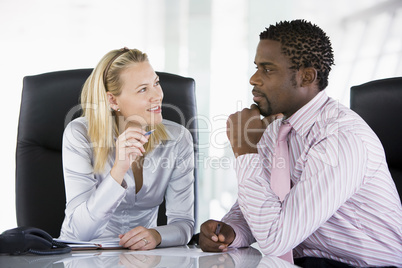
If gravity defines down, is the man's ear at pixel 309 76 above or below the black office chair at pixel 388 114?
above

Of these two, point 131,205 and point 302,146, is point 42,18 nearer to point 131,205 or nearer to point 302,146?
point 131,205

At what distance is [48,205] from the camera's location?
1815mm

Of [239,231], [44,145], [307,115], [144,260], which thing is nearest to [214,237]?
[239,231]

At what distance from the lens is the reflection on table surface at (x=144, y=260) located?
1.02 metres

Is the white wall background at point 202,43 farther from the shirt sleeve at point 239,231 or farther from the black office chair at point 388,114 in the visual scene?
the shirt sleeve at point 239,231

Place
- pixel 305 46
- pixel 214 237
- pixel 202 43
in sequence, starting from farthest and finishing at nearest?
pixel 202 43 → pixel 305 46 → pixel 214 237

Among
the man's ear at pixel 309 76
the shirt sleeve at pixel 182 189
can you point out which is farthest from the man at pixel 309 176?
the shirt sleeve at pixel 182 189

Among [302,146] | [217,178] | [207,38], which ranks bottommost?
[217,178]

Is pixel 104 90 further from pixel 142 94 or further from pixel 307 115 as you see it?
pixel 307 115

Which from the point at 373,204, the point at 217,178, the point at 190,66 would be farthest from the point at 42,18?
the point at 373,204

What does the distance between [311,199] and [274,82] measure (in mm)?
416

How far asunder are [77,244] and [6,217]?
225cm

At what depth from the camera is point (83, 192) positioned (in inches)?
63.4

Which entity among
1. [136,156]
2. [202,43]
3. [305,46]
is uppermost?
[202,43]
